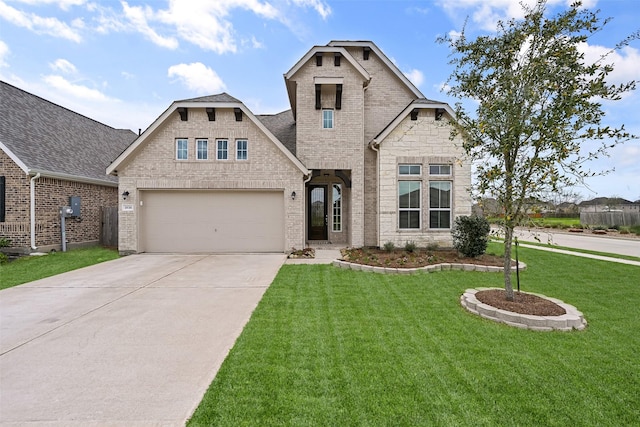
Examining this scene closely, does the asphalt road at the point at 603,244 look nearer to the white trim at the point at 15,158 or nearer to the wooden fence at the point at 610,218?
the wooden fence at the point at 610,218

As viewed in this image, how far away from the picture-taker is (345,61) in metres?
12.4

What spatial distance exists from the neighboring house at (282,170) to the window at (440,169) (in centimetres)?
4

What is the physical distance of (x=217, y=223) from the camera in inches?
480

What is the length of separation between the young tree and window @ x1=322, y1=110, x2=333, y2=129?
6954 mm

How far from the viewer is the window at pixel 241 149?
1195cm

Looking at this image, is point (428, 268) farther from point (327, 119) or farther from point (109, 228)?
point (109, 228)

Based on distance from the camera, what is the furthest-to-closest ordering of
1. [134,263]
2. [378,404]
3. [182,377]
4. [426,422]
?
[134,263], [182,377], [378,404], [426,422]

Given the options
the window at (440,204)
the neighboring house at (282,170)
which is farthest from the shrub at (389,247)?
the window at (440,204)

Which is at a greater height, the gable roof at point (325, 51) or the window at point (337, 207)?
the gable roof at point (325, 51)

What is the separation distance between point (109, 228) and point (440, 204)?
14069mm

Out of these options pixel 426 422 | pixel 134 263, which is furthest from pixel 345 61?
pixel 426 422

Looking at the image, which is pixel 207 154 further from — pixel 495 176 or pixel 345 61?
pixel 495 176

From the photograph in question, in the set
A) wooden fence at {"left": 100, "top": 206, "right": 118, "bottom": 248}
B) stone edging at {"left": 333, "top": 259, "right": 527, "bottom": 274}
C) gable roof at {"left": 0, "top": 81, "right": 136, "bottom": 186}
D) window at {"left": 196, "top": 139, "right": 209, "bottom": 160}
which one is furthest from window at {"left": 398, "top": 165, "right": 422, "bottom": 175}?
gable roof at {"left": 0, "top": 81, "right": 136, "bottom": 186}

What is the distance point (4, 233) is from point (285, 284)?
36.2ft
